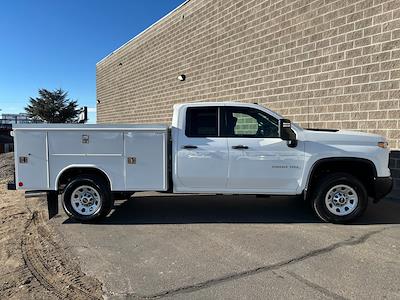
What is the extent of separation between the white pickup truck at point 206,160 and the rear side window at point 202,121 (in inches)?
0.7

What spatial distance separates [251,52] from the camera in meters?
13.2

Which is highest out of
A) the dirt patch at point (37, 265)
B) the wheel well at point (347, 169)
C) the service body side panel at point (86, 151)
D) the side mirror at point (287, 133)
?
the side mirror at point (287, 133)

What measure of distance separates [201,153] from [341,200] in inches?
95.3

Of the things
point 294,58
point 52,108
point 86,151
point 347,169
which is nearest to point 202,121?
point 86,151

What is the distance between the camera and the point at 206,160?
22.6ft

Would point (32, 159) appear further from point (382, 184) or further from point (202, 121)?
point (382, 184)

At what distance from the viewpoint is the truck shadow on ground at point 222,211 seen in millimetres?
7215

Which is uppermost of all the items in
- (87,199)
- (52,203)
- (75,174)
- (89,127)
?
(89,127)

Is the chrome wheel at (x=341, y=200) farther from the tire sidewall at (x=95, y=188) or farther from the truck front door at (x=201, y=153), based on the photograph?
the tire sidewall at (x=95, y=188)

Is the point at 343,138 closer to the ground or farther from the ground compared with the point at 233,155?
farther from the ground

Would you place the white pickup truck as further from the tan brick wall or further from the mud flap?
the tan brick wall

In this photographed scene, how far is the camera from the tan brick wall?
887 cm

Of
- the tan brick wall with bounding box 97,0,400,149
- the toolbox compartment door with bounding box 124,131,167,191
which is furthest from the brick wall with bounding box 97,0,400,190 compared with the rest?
the toolbox compartment door with bounding box 124,131,167,191

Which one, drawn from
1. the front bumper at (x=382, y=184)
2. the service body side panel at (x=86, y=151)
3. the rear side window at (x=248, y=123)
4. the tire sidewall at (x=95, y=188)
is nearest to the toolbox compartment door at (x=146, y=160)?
the service body side panel at (x=86, y=151)
